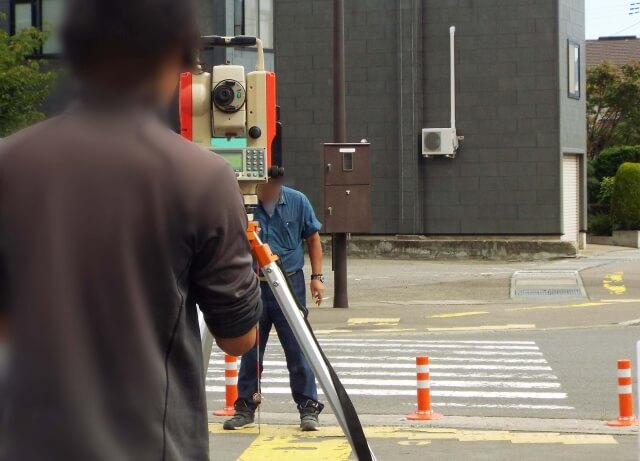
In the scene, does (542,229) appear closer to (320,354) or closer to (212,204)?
(320,354)

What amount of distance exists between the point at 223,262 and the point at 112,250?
10.1 inches

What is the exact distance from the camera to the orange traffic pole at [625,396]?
320 inches

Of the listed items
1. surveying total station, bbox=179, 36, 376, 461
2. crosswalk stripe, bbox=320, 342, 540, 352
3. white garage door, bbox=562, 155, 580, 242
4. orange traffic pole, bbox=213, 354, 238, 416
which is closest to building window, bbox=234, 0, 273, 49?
white garage door, bbox=562, 155, 580, 242

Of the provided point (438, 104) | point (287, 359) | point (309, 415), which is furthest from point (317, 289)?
point (438, 104)

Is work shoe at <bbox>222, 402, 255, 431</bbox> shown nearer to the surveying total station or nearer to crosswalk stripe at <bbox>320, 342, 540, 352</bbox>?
the surveying total station

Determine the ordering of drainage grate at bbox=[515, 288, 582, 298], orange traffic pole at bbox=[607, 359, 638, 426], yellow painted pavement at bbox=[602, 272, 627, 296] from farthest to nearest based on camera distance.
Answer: yellow painted pavement at bbox=[602, 272, 627, 296], drainage grate at bbox=[515, 288, 582, 298], orange traffic pole at bbox=[607, 359, 638, 426]

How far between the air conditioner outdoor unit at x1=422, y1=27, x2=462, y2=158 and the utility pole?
1260 centimetres

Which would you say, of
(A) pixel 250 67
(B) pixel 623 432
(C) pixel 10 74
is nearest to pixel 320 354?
(B) pixel 623 432

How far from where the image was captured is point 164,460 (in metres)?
2.39

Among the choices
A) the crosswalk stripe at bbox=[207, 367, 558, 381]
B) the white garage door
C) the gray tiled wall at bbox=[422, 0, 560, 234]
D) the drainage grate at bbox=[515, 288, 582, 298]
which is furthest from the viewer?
the white garage door

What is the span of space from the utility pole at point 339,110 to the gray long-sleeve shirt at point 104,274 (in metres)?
15.5

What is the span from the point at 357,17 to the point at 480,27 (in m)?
3.40

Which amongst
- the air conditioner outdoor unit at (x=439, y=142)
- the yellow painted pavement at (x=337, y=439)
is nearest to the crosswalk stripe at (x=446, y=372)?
the yellow painted pavement at (x=337, y=439)

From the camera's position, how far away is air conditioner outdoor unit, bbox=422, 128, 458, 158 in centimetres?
3089
